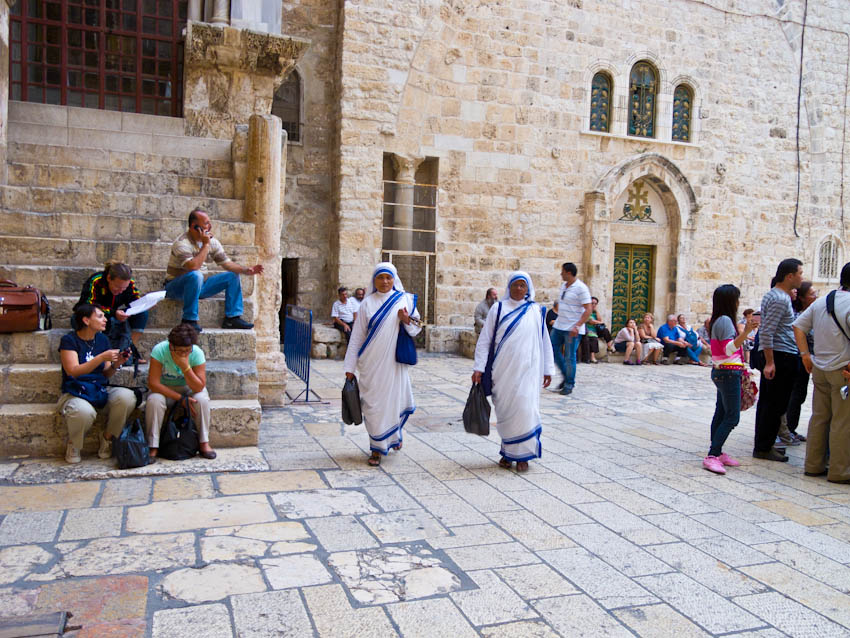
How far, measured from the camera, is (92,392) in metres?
4.90

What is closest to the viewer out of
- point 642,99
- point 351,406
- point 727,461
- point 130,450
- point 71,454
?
point 130,450

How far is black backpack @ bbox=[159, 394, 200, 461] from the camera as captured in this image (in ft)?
16.5

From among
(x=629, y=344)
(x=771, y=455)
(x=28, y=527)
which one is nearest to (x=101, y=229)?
(x=28, y=527)

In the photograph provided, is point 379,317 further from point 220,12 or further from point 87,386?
point 220,12

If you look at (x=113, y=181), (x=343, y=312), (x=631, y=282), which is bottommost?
(x=343, y=312)

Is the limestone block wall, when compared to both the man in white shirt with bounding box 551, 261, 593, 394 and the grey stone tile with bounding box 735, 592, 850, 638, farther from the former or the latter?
the grey stone tile with bounding box 735, 592, 850, 638

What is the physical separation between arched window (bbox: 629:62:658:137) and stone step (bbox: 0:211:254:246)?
11530 mm

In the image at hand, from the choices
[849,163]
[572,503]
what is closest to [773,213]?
[849,163]

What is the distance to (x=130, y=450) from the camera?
4.77 metres

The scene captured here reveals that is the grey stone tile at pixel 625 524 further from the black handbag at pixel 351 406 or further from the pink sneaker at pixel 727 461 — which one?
the black handbag at pixel 351 406

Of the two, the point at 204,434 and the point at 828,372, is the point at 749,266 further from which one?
the point at 204,434

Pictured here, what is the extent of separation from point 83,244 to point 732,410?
5.88m

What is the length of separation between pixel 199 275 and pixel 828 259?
1718cm

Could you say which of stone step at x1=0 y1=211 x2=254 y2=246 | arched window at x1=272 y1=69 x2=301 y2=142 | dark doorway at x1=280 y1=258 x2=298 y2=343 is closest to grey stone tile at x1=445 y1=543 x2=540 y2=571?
stone step at x1=0 y1=211 x2=254 y2=246
